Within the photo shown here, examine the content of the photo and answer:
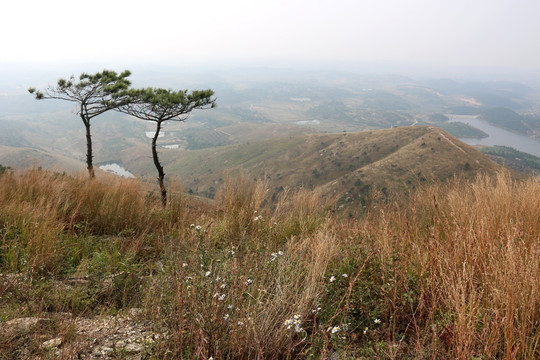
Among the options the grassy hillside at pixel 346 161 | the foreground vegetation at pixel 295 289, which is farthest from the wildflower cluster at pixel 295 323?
the grassy hillside at pixel 346 161

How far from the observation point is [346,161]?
328 feet

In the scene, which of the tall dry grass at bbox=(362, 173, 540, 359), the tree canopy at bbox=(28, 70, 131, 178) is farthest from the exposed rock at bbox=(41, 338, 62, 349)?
the tree canopy at bbox=(28, 70, 131, 178)

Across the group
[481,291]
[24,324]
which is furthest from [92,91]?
[481,291]

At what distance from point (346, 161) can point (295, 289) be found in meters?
101

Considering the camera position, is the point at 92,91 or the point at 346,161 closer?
the point at 92,91

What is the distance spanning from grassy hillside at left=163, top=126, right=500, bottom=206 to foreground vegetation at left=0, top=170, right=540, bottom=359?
40.9m

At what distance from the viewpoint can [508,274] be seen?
182cm

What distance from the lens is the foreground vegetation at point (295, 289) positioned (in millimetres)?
1755

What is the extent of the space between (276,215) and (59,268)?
8.64 feet

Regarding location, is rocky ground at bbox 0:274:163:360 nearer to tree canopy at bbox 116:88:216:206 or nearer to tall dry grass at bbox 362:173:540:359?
tall dry grass at bbox 362:173:540:359

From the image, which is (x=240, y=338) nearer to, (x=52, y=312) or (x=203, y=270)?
(x=203, y=270)

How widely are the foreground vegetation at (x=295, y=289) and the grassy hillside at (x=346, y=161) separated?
40.9m

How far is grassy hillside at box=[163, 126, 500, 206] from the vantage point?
72250 mm

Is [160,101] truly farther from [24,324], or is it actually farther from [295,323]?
[295,323]
